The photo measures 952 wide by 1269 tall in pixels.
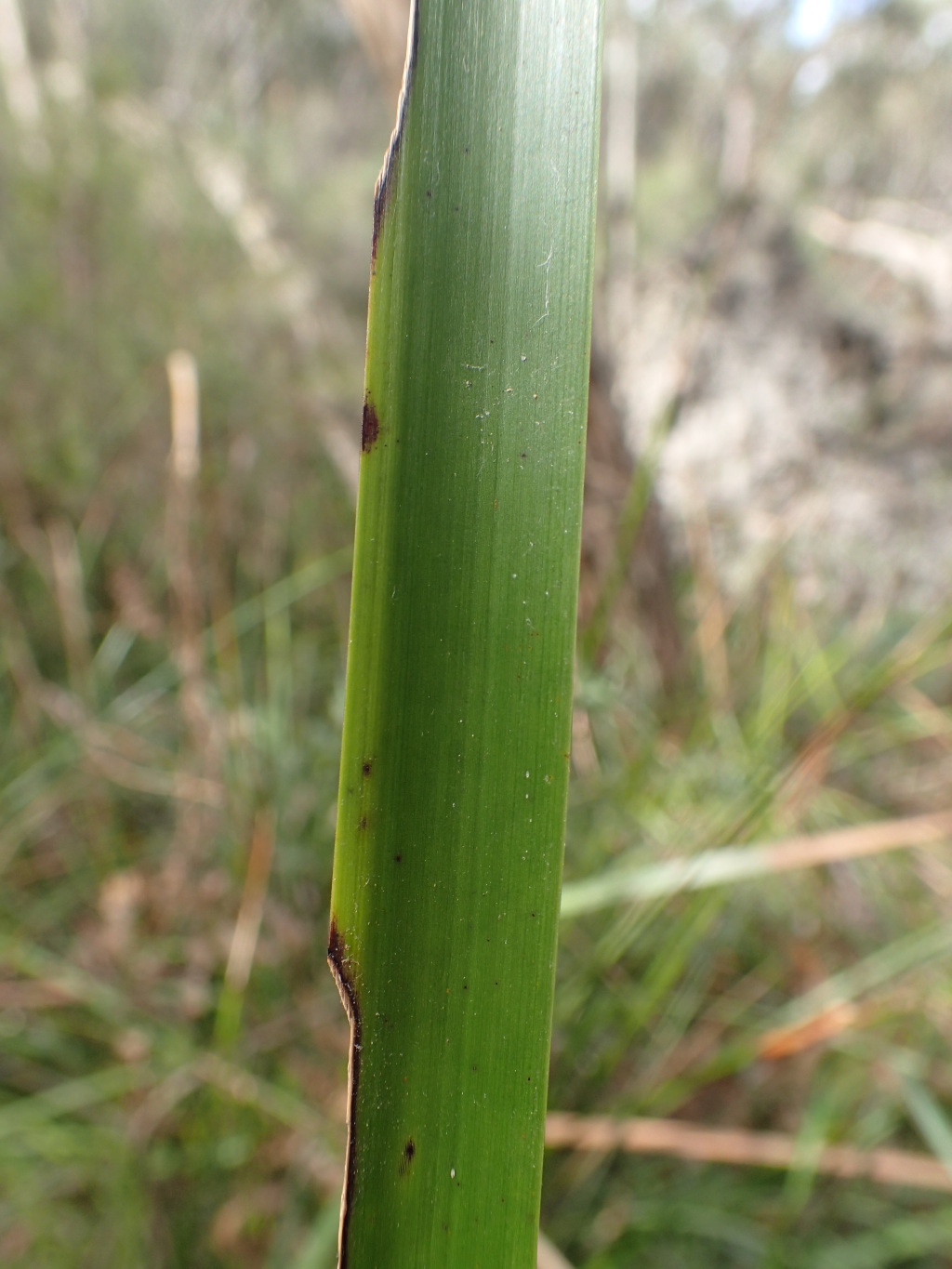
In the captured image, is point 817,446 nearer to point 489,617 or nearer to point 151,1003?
point 151,1003

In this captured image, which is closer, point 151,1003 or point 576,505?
point 576,505

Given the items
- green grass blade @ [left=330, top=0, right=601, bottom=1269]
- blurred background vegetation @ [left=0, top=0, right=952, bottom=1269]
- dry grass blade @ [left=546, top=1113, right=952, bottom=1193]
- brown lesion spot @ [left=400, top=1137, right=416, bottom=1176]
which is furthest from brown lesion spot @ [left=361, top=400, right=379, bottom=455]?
dry grass blade @ [left=546, top=1113, right=952, bottom=1193]

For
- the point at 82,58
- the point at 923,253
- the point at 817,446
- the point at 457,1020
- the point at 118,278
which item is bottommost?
the point at 457,1020

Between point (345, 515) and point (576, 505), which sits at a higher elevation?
Answer: point (345, 515)

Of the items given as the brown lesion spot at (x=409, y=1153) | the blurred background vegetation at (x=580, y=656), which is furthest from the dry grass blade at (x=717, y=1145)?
the brown lesion spot at (x=409, y=1153)

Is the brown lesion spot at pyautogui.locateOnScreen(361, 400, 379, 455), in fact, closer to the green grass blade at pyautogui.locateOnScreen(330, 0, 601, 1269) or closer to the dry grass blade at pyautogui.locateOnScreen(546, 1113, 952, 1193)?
the green grass blade at pyautogui.locateOnScreen(330, 0, 601, 1269)

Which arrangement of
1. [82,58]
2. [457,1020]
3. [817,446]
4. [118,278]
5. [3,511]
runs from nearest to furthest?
[457,1020] < [3,511] < [118,278] < [817,446] < [82,58]

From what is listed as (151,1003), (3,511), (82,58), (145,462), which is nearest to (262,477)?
(145,462)
